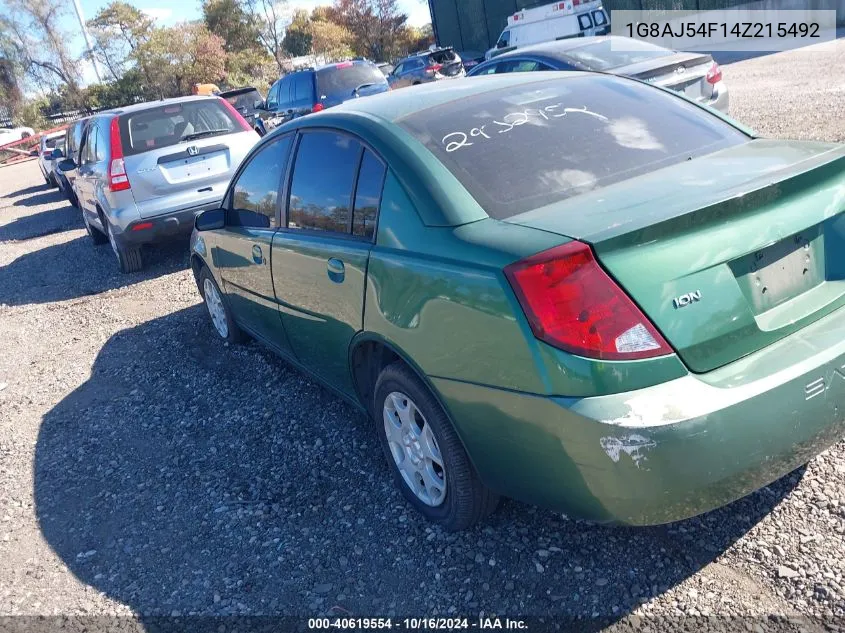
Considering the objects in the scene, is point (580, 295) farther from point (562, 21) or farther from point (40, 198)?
point (562, 21)

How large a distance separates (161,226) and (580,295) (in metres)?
6.76

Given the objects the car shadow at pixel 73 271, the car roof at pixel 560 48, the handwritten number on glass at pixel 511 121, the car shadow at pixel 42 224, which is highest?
the handwritten number on glass at pixel 511 121

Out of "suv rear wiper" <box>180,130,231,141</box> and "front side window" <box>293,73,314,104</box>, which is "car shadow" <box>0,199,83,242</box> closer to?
"front side window" <box>293,73,314,104</box>

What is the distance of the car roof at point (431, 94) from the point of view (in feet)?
11.1

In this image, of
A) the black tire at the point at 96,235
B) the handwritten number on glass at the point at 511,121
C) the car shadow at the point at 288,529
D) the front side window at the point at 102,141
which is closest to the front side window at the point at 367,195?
the handwritten number on glass at the point at 511,121

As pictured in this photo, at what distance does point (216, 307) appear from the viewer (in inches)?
224

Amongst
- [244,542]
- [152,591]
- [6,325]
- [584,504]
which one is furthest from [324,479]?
[6,325]

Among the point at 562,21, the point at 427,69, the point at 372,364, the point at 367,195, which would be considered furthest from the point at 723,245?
the point at 562,21

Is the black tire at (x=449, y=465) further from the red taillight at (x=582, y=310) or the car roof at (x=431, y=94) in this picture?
the car roof at (x=431, y=94)

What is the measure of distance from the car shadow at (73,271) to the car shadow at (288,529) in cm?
390

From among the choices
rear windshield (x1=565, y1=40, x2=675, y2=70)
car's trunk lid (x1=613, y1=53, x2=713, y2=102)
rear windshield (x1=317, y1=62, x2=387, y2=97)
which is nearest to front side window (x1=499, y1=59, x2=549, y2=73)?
rear windshield (x1=565, y1=40, x2=675, y2=70)

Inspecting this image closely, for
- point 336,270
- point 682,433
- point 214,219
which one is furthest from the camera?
point 214,219

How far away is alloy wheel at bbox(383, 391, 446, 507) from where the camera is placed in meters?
2.99

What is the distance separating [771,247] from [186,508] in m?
2.85
